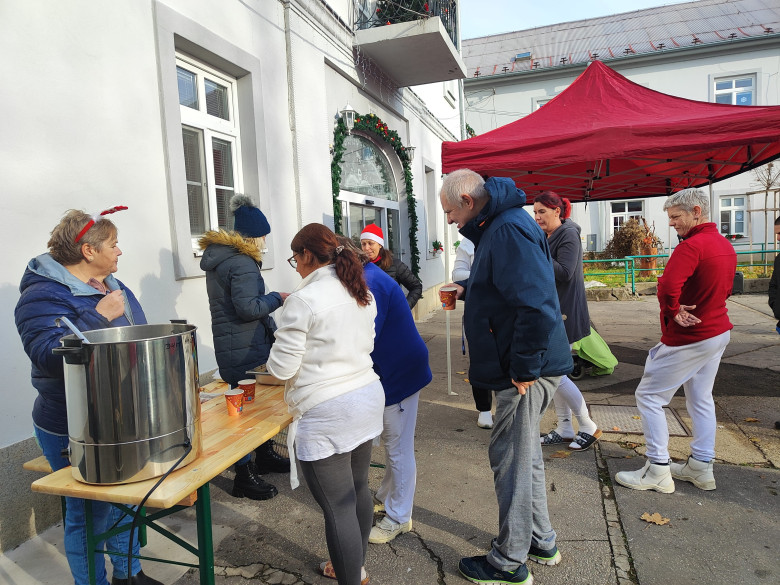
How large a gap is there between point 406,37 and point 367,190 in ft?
8.09

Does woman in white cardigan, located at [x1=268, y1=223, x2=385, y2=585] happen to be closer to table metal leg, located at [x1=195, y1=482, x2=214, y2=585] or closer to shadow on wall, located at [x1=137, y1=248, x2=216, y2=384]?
table metal leg, located at [x1=195, y1=482, x2=214, y2=585]

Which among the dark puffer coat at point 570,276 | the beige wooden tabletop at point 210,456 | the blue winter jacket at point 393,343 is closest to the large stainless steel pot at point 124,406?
the beige wooden tabletop at point 210,456

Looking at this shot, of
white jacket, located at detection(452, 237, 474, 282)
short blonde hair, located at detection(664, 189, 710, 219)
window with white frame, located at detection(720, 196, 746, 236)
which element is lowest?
white jacket, located at detection(452, 237, 474, 282)

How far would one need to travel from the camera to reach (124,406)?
5.52 feet

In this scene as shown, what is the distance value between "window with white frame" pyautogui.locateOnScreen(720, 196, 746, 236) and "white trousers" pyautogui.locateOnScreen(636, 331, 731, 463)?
69.0 ft

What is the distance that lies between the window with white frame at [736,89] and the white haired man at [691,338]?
21.3 metres

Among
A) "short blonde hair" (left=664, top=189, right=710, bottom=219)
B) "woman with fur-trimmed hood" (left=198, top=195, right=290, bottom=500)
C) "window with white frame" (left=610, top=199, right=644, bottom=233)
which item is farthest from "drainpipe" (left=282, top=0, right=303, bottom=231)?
"window with white frame" (left=610, top=199, right=644, bottom=233)

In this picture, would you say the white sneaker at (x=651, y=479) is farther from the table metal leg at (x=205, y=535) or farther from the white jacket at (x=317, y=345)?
the table metal leg at (x=205, y=535)

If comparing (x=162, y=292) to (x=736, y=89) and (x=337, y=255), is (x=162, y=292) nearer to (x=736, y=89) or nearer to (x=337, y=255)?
(x=337, y=255)

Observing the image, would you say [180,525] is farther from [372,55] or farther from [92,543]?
[372,55]

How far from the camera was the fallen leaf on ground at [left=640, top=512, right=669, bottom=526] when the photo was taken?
116 inches

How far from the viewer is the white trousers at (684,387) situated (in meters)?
3.19

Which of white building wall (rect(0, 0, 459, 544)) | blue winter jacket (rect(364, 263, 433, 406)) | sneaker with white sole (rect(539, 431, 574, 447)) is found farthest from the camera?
sneaker with white sole (rect(539, 431, 574, 447))

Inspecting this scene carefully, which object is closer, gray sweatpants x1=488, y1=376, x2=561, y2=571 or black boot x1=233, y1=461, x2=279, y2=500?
gray sweatpants x1=488, y1=376, x2=561, y2=571
